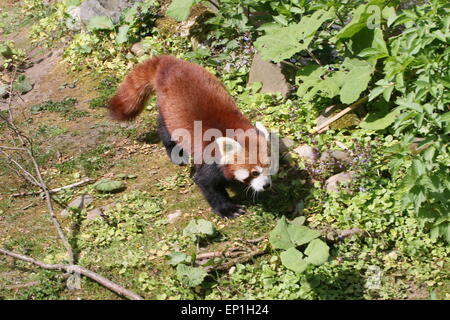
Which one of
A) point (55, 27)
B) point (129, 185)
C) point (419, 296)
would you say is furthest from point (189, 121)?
point (55, 27)

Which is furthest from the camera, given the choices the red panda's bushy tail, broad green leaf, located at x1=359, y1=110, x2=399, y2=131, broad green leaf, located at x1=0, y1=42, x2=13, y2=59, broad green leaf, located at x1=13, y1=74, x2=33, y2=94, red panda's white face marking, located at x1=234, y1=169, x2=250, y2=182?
broad green leaf, located at x1=0, y1=42, x2=13, y2=59

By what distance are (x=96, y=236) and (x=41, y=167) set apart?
1318 millimetres

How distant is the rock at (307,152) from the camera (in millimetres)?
4286

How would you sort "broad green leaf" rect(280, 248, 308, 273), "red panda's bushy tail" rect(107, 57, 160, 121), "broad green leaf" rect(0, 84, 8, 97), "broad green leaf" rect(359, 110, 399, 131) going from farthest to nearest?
"broad green leaf" rect(0, 84, 8, 97) → "red panda's bushy tail" rect(107, 57, 160, 121) → "broad green leaf" rect(359, 110, 399, 131) → "broad green leaf" rect(280, 248, 308, 273)

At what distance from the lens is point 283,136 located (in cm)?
468

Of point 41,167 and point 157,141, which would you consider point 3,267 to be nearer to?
point 41,167

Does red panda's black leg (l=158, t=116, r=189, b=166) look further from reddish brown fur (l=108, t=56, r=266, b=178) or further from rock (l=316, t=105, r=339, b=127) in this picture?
rock (l=316, t=105, r=339, b=127)

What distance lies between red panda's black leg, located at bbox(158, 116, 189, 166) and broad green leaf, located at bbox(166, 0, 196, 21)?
4.51 feet

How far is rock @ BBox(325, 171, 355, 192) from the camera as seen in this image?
3.97 m

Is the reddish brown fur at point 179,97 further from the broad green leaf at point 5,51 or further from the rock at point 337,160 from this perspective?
the broad green leaf at point 5,51

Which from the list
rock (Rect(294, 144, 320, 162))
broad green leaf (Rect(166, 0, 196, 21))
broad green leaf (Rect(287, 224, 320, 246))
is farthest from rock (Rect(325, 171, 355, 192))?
broad green leaf (Rect(166, 0, 196, 21))

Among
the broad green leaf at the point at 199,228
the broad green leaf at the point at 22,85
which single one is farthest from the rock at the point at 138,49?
the broad green leaf at the point at 199,228

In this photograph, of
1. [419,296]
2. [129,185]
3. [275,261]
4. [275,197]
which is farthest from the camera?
[129,185]

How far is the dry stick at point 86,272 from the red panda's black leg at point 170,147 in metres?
1.55
